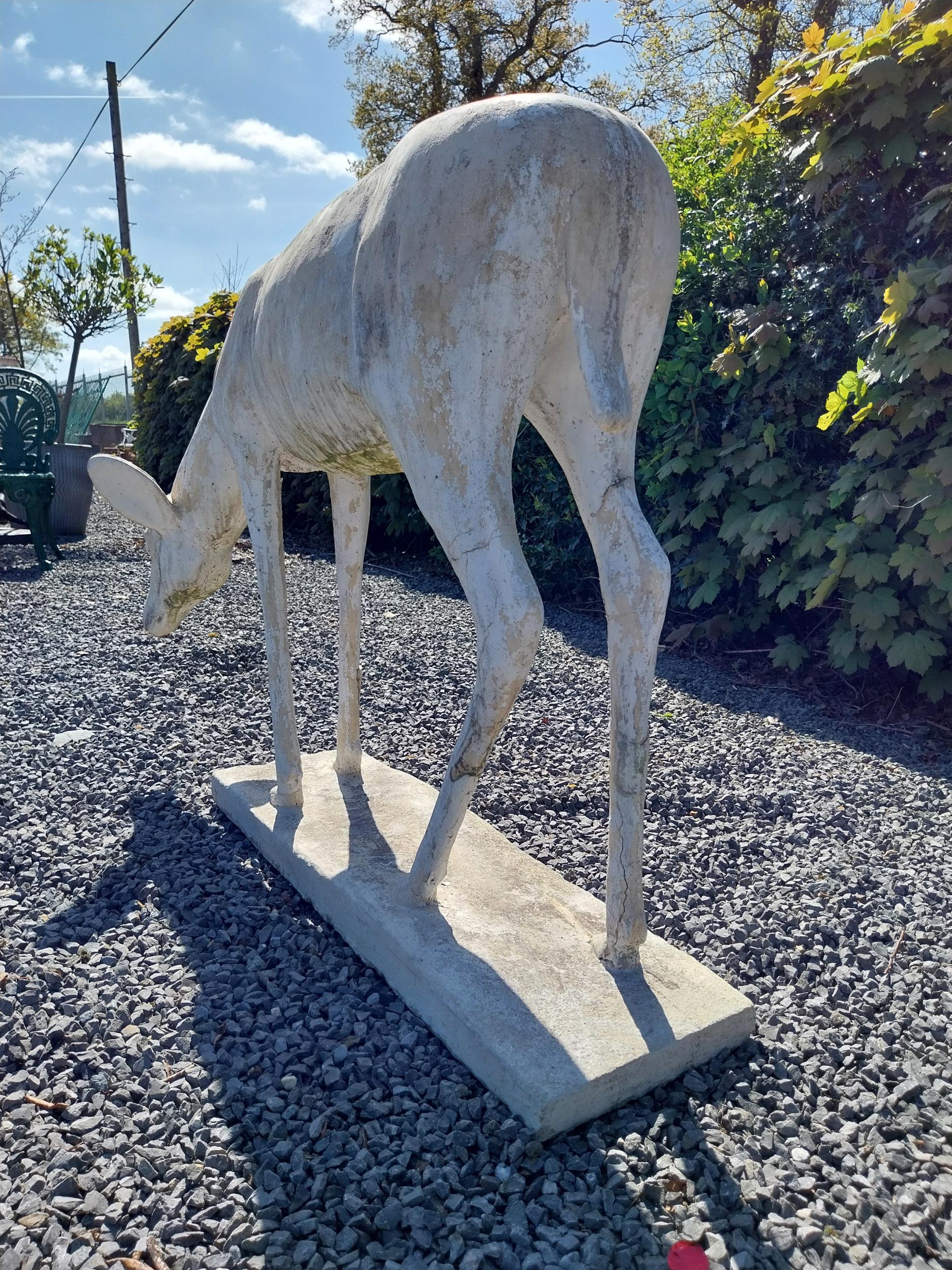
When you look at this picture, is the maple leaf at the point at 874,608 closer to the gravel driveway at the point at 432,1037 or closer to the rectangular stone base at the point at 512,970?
the gravel driveway at the point at 432,1037

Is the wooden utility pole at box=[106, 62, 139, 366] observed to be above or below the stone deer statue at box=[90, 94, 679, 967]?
above

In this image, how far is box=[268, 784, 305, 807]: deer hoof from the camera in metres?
3.11

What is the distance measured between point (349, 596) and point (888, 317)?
9.25 feet

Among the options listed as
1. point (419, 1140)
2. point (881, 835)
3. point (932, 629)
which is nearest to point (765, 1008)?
point (419, 1140)

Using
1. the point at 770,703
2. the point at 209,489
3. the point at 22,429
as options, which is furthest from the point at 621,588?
the point at 22,429

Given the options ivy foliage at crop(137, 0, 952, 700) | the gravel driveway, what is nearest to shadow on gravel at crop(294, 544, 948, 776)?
the gravel driveway

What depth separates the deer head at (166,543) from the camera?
323 cm

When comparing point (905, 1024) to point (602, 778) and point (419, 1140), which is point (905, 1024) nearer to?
point (419, 1140)

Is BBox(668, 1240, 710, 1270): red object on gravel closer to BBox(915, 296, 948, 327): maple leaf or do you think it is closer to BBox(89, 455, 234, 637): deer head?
BBox(89, 455, 234, 637): deer head

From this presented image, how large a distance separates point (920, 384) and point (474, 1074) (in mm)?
3638

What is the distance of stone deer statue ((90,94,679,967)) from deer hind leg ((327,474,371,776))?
2.37 ft

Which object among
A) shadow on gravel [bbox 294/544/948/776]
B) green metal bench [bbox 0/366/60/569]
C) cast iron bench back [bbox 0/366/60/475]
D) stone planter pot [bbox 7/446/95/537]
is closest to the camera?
shadow on gravel [bbox 294/544/948/776]

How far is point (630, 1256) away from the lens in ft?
5.22

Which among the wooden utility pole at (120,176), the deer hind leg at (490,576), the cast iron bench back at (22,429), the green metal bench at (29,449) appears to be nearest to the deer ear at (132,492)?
the deer hind leg at (490,576)
